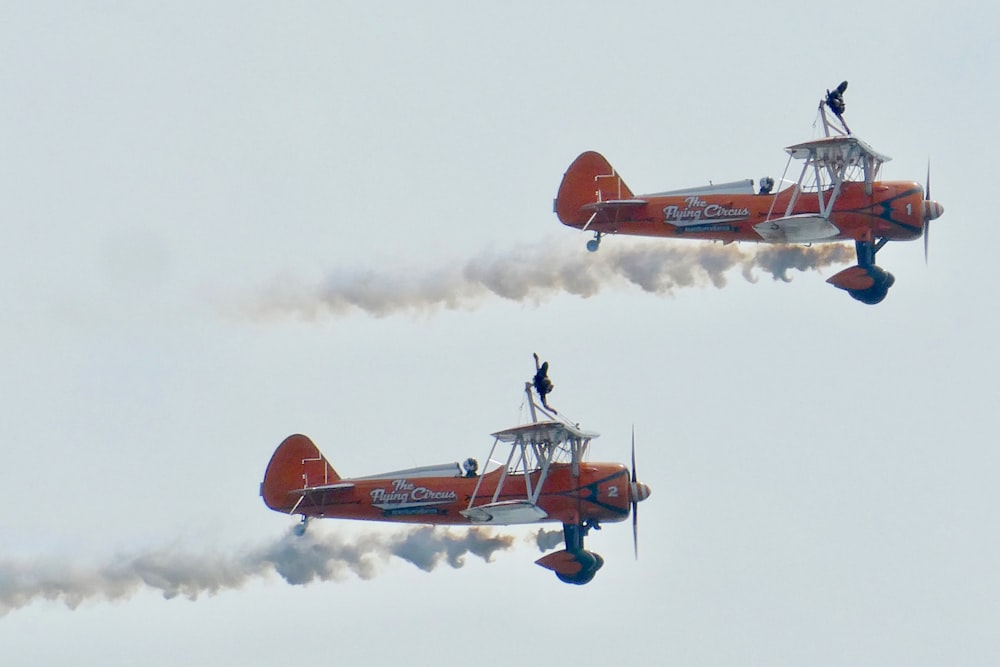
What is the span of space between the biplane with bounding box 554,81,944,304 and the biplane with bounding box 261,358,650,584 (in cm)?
638

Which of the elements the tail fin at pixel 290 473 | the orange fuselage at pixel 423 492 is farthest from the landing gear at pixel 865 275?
the tail fin at pixel 290 473

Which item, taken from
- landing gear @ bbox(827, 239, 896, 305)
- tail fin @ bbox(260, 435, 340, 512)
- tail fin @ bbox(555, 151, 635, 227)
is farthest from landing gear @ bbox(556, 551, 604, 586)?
tail fin @ bbox(555, 151, 635, 227)

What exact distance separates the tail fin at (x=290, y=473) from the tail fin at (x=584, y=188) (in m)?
8.96

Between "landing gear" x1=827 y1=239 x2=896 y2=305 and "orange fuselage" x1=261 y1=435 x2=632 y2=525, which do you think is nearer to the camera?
"orange fuselage" x1=261 y1=435 x2=632 y2=525

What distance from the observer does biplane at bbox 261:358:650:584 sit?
231 feet

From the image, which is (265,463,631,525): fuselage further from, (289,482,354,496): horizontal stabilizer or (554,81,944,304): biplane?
(554,81,944,304): biplane

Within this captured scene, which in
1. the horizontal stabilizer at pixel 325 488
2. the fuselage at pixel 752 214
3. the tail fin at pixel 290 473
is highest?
the fuselage at pixel 752 214

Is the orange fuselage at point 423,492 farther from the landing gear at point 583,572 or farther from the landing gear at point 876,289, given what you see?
the landing gear at point 876,289

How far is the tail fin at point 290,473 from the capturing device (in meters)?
73.2

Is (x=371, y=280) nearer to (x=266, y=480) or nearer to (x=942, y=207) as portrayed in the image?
(x=266, y=480)

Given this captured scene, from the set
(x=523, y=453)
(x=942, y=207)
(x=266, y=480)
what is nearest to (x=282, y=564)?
(x=266, y=480)

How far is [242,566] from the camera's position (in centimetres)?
7388

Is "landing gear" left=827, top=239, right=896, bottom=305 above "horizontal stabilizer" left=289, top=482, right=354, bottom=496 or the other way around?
above

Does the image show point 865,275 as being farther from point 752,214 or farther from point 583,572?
point 583,572
